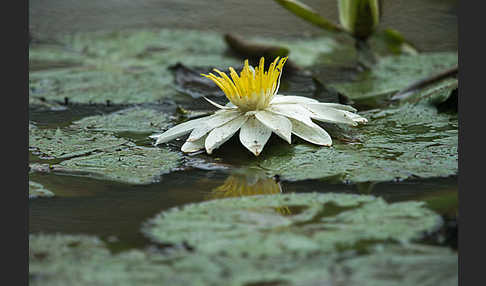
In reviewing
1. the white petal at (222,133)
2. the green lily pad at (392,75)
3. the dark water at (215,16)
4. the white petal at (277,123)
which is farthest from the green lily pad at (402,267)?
the dark water at (215,16)

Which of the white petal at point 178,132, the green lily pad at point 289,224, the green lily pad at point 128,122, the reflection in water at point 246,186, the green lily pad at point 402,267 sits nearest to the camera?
the green lily pad at point 402,267

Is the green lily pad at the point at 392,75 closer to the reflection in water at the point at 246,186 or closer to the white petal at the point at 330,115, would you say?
the white petal at the point at 330,115

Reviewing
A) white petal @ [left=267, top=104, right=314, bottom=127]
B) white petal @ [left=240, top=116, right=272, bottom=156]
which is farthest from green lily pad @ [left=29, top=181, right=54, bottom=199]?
white petal @ [left=267, top=104, right=314, bottom=127]

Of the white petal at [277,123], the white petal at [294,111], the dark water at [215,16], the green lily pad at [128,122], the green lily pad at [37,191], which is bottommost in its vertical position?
the green lily pad at [37,191]

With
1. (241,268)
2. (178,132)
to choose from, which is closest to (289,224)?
(241,268)

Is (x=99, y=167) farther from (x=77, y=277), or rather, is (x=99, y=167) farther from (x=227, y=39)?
(x=227, y=39)

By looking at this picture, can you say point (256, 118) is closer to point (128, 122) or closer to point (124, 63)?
point (128, 122)

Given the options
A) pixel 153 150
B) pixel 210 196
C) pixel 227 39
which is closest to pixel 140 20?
pixel 227 39
